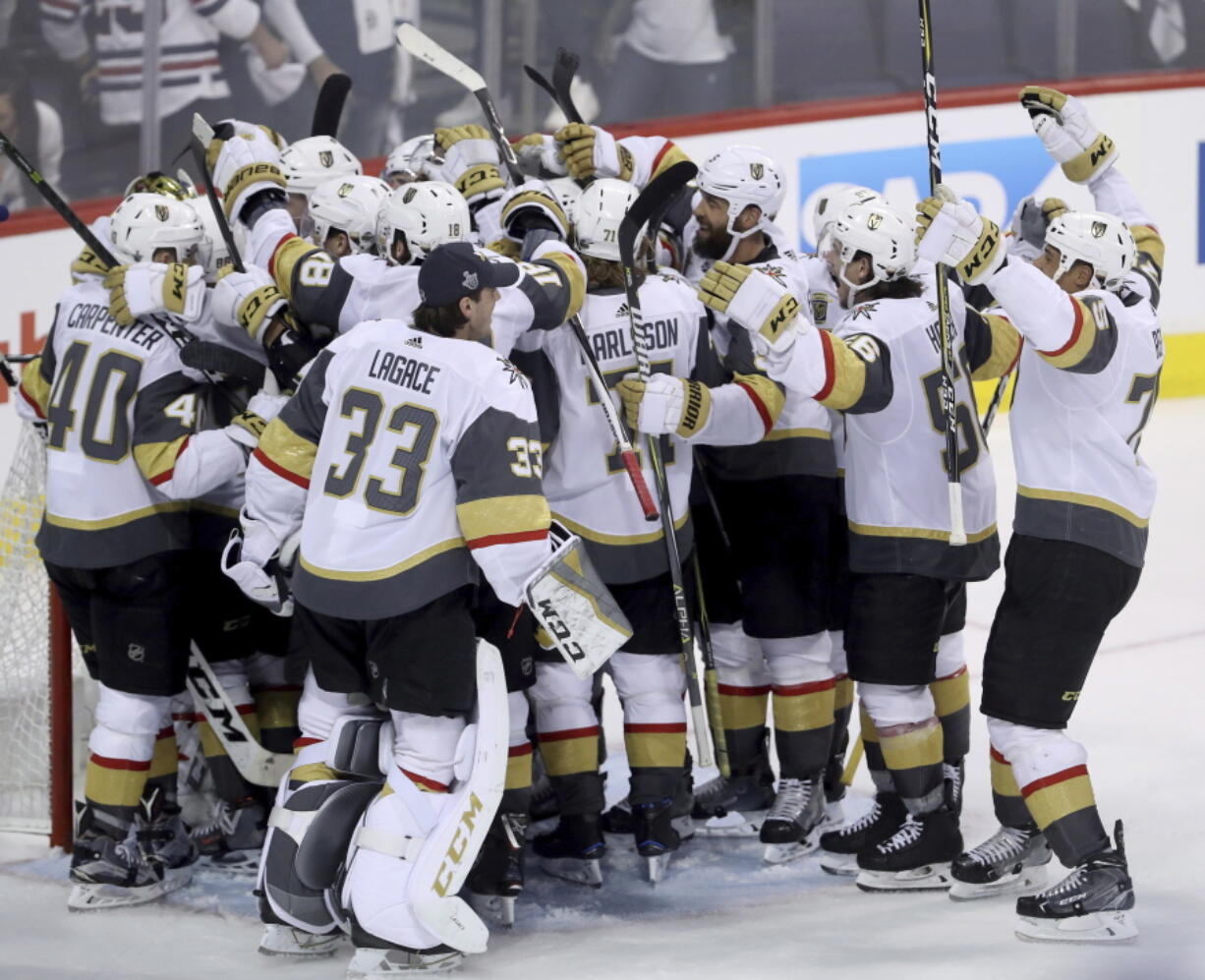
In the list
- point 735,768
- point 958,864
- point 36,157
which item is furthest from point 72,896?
point 36,157

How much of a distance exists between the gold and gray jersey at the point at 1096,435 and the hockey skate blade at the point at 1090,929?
0.64m

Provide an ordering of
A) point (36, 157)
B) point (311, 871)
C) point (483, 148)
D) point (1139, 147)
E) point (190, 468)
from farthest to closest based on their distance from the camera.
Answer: point (1139, 147) < point (36, 157) < point (483, 148) < point (190, 468) < point (311, 871)

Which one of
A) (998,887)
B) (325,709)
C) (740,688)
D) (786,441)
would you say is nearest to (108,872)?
(325,709)

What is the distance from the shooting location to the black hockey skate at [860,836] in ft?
12.8

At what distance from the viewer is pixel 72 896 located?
145 inches

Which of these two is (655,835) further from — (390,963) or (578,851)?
(390,963)

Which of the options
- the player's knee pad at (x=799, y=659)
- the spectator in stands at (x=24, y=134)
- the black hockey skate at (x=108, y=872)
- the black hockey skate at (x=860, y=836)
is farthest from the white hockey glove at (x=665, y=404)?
the spectator in stands at (x=24, y=134)

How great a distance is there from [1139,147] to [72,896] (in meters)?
5.33

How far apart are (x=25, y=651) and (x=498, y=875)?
1320mm

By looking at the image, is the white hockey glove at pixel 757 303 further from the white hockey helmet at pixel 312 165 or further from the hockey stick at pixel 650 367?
the white hockey helmet at pixel 312 165

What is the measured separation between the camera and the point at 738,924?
11.8ft

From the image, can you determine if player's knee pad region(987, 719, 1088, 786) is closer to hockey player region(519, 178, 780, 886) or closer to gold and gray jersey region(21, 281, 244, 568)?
hockey player region(519, 178, 780, 886)

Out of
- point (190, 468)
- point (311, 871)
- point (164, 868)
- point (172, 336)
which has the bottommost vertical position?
point (164, 868)

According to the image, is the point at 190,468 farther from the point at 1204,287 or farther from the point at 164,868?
the point at 1204,287
